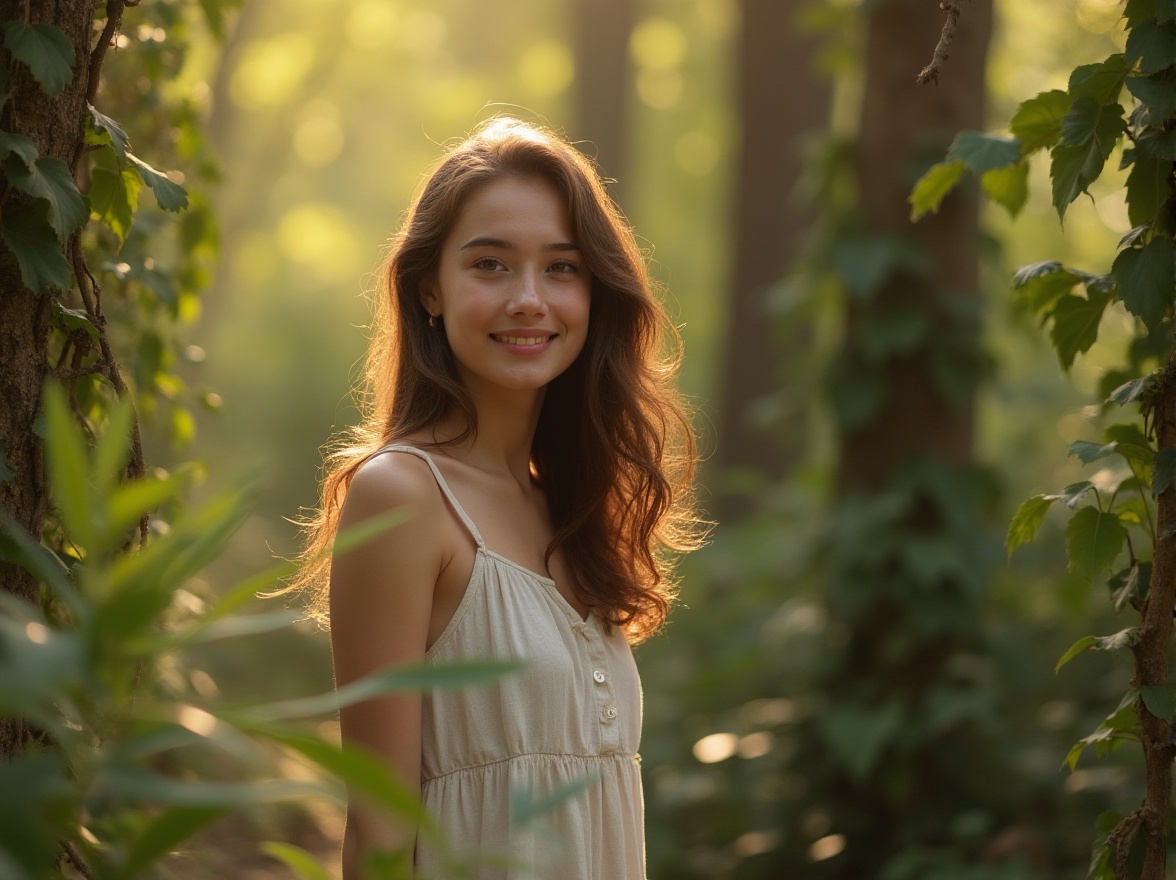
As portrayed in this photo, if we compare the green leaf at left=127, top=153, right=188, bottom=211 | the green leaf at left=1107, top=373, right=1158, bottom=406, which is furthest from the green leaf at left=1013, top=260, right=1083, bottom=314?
the green leaf at left=127, top=153, right=188, bottom=211

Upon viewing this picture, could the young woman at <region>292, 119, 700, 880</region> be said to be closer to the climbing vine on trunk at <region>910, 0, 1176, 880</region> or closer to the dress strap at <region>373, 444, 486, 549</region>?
the dress strap at <region>373, 444, 486, 549</region>

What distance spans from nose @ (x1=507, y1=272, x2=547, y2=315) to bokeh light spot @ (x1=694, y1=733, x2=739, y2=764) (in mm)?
3122

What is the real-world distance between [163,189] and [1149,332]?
166cm

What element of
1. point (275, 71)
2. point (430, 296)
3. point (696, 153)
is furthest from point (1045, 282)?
point (696, 153)

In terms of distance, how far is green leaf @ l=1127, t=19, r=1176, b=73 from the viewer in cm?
177

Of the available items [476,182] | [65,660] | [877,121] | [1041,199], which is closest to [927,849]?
[877,121]

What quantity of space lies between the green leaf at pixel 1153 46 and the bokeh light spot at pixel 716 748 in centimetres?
367

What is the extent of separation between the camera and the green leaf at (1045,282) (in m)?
2.12

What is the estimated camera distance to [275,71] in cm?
2183

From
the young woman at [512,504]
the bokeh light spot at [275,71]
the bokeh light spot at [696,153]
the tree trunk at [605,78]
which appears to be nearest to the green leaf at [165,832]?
the young woman at [512,504]

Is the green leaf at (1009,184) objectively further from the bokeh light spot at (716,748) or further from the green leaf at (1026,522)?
the bokeh light spot at (716,748)

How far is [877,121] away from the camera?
482cm

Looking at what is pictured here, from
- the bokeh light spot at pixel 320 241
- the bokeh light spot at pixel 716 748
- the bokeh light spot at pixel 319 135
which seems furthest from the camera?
the bokeh light spot at pixel 320 241

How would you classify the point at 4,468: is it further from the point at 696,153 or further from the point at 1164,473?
the point at 696,153
